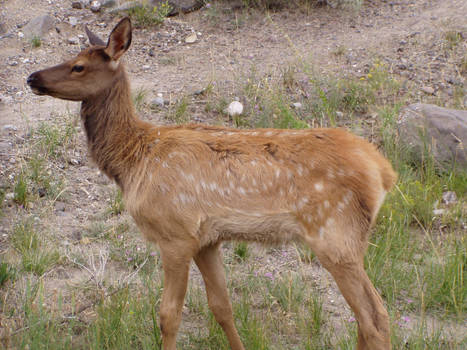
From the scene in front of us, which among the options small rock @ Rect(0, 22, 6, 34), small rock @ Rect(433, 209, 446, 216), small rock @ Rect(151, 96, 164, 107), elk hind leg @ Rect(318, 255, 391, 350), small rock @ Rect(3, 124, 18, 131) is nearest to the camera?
elk hind leg @ Rect(318, 255, 391, 350)

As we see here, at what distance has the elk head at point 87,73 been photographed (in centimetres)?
489

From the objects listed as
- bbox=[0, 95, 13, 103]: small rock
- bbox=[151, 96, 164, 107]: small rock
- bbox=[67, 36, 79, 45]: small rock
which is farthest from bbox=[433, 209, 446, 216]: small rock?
bbox=[67, 36, 79, 45]: small rock

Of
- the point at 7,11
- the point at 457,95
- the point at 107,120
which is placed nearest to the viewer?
the point at 107,120

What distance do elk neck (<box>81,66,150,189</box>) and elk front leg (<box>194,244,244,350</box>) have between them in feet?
2.76

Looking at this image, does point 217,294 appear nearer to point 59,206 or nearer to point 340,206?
point 340,206

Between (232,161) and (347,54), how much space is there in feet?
17.5

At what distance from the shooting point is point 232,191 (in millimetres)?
4410

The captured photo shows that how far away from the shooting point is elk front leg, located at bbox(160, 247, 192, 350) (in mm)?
4469

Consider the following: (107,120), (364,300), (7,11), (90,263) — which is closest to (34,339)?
(90,263)

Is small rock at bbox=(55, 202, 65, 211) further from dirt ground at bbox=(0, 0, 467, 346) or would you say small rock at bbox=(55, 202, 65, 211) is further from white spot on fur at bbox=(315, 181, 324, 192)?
white spot on fur at bbox=(315, 181, 324, 192)

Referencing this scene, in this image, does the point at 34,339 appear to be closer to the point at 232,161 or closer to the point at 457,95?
the point at 232,161

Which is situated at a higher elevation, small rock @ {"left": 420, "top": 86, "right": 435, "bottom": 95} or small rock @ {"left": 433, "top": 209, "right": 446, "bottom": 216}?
small rock @ {"left": 420, "top": 86, "right": 435, "bottom": 95}

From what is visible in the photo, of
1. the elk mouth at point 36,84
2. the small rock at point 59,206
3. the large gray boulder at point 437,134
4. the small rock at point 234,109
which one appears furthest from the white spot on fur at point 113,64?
the large gray boulder at point 437,134

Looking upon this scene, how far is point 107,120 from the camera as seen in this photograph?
16.5 feet
